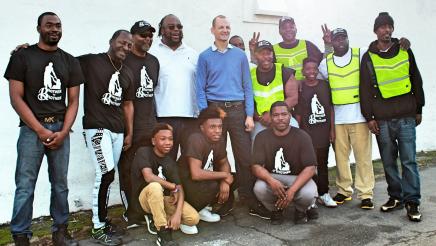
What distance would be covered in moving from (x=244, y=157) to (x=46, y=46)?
7.93ft

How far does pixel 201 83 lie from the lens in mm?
4887

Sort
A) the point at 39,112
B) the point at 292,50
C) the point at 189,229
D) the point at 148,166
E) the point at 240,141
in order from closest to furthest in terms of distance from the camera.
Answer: the point at 39,112 → the point at 148,166 → the point at 189,229 → the point at 240,141 → the point at 292,50

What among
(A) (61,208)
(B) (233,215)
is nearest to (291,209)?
(B) (233,215)

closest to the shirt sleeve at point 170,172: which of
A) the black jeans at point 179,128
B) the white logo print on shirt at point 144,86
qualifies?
the black jeans at point 179,128

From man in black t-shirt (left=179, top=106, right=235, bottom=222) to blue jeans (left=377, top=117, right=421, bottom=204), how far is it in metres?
1.75

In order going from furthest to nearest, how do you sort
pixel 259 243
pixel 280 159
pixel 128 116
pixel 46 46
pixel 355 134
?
pixel 355 134
pixel 280 159
pixel 128 116
pixel 259 243
pixel 46 46

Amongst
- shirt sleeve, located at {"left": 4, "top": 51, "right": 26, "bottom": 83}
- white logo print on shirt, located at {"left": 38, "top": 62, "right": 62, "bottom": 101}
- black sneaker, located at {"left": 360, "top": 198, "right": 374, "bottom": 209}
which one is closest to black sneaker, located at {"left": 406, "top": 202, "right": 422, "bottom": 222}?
black sneaker, located at {"left": 360, "top": 198, "right": 374, "bottom": 209}

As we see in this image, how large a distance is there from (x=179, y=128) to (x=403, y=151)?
2441 millimetres

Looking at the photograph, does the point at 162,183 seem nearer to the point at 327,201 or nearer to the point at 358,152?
the point at 327,201

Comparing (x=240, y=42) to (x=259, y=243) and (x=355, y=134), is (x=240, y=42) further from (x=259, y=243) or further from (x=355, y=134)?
(x=259, y=243)

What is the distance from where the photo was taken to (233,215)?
5066 mm

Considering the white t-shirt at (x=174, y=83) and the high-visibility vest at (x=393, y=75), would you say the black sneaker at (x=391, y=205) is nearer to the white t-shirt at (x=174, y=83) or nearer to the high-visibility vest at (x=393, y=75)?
the high-visibility vest at (x=393, y=75)

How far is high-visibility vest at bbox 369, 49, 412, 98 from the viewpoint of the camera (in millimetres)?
4742

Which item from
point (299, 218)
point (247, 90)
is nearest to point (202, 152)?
point (247, 90)
